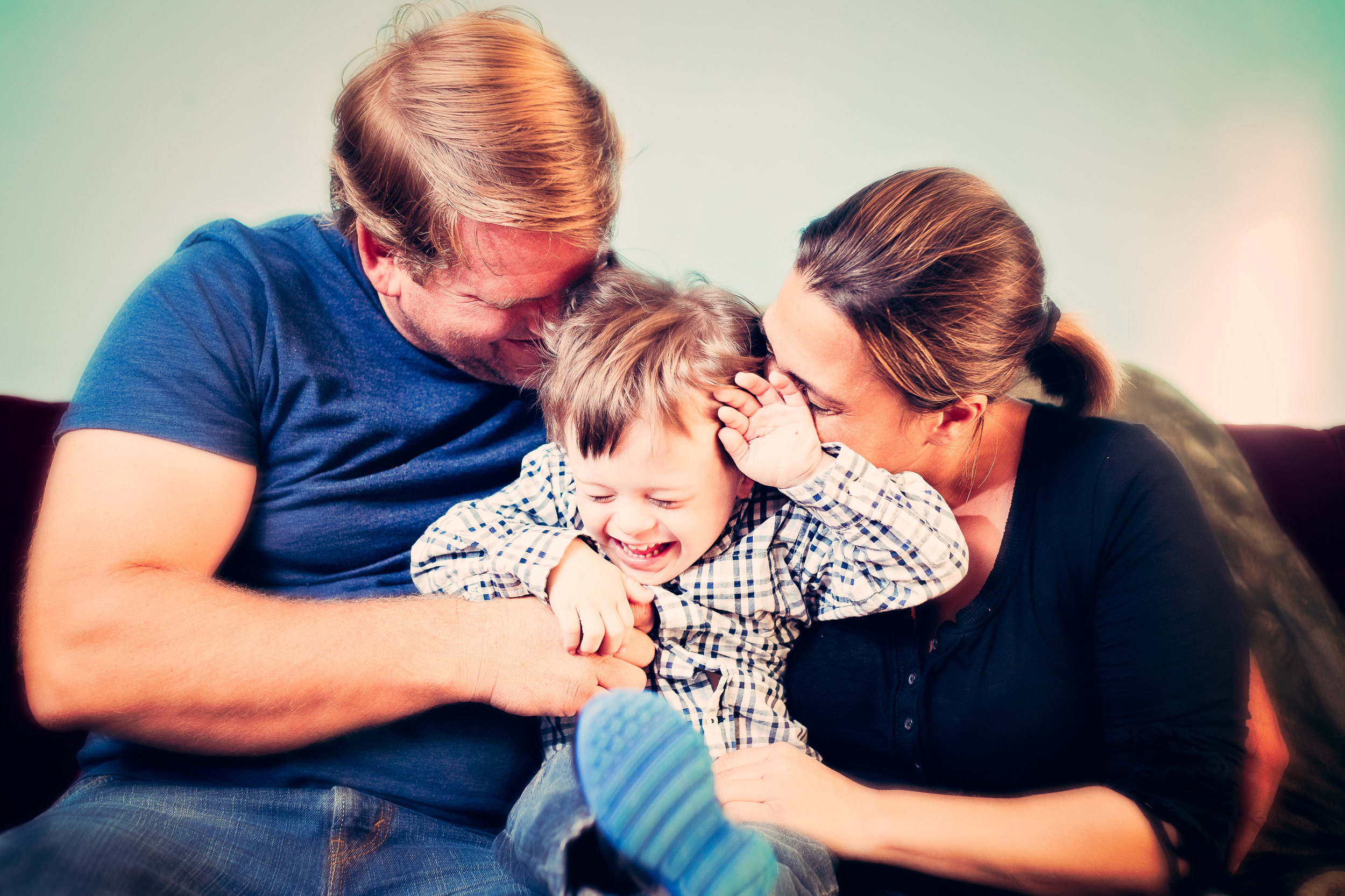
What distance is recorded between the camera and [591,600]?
96cm

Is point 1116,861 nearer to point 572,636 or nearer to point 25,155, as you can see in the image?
point 572,636

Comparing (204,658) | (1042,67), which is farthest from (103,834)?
(1042,67)

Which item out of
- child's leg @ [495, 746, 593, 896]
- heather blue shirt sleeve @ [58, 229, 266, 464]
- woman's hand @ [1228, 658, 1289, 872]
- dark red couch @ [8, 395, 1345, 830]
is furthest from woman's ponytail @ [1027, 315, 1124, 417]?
heather blue shirt sleeve @ [58, 229, 266, 464]

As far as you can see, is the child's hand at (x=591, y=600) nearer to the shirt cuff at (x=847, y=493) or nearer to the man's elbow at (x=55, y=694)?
the shirt cuff at (x=847, y=493)

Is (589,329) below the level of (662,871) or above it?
above

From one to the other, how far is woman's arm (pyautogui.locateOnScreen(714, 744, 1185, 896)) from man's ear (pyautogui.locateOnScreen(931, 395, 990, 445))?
45 cm

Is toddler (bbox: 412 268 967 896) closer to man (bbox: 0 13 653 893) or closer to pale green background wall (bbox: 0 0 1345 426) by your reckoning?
man (bbox: 0 13 653 893)

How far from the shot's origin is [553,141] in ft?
3.41

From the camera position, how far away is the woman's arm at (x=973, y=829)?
834mm

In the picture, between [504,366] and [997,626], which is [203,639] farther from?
[997,626]

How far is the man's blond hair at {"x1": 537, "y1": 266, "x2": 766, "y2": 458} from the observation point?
948 millimetres

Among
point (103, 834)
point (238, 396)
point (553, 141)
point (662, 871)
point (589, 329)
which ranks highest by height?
point (553, 141)

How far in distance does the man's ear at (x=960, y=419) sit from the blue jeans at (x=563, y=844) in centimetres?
A: 54

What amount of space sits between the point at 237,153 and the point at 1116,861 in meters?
1.89
